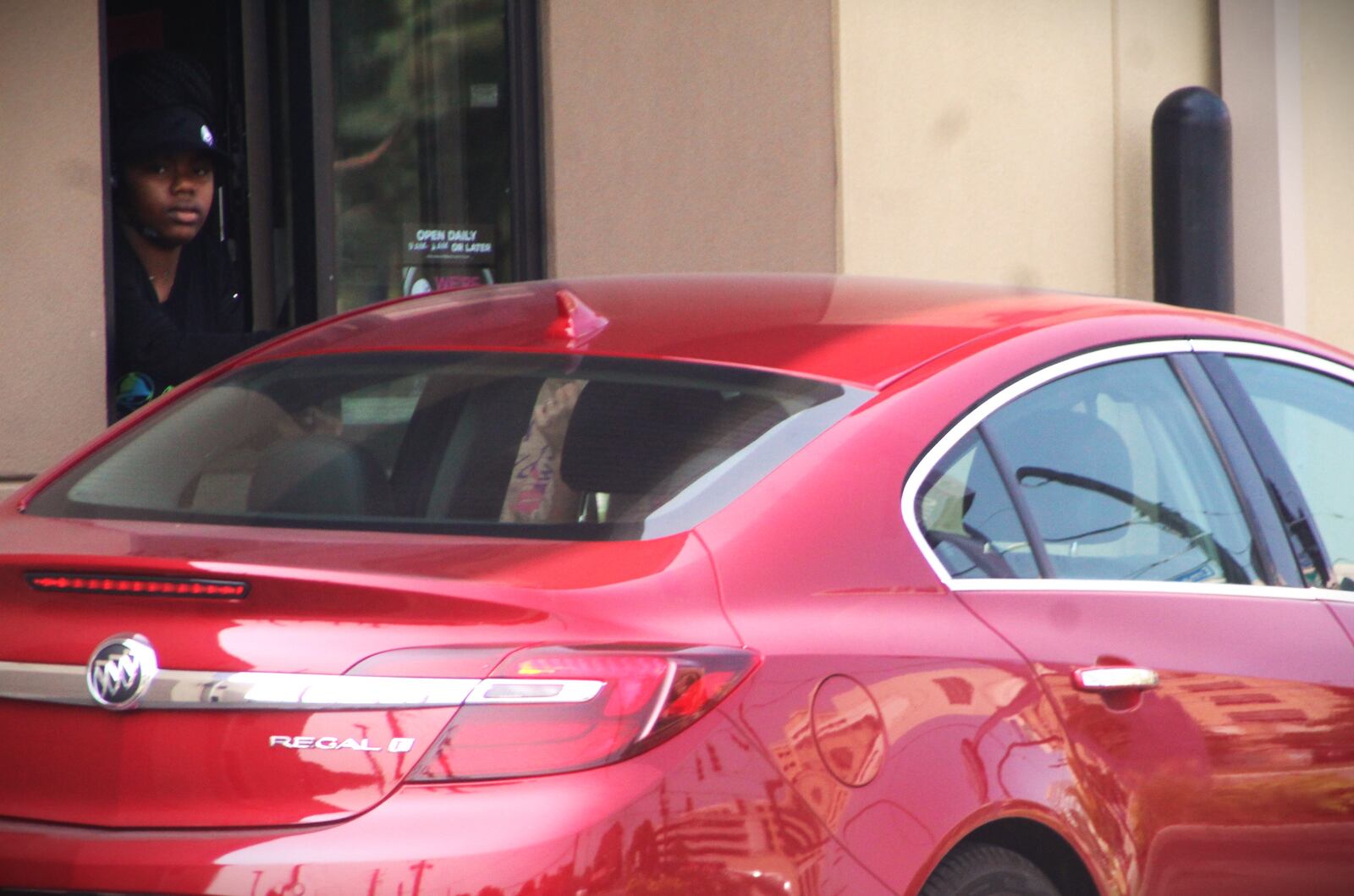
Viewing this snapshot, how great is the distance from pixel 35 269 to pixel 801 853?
4654 millimetres

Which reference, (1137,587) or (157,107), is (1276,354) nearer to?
(1137,587)

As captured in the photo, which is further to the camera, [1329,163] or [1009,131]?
[1329,163]

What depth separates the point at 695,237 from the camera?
346 inches

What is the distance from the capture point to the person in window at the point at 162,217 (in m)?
6.79

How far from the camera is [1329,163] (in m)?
11.5

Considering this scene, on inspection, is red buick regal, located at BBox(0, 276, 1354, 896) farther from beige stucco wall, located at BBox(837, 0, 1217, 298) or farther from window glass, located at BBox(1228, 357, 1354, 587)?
beige stucco wall, located at BBox(837, 0, 1217, 298)

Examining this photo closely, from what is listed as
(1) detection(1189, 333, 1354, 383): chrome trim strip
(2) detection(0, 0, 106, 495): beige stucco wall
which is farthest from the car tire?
(2) detection(0, 0, 106, 495): beige stucco wall

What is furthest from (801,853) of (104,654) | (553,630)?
(104,654)

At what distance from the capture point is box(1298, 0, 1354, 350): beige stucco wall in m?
11.4

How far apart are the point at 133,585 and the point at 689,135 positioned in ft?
21.1

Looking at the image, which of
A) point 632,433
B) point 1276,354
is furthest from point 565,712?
point 1276,354

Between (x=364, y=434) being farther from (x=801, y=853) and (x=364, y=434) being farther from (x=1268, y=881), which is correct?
(x=1268, y=881)

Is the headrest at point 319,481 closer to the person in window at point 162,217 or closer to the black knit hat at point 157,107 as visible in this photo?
the person in window at point 162,217

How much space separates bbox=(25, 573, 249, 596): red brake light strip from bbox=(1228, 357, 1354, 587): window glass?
2161 millimetres
